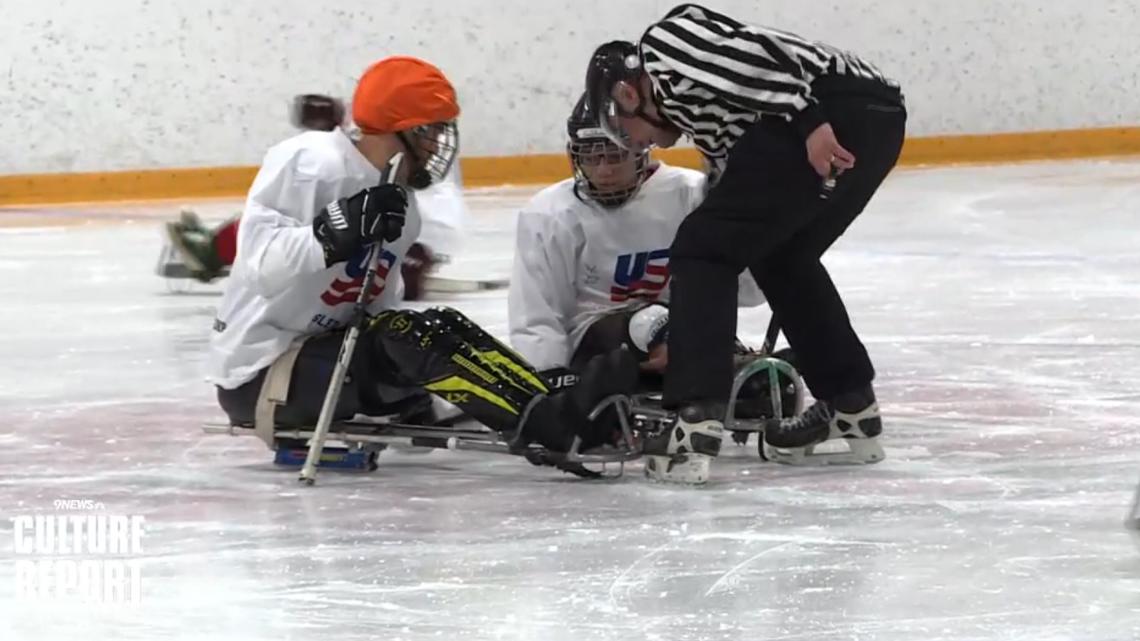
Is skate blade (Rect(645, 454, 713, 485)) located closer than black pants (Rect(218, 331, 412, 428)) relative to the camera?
Yes

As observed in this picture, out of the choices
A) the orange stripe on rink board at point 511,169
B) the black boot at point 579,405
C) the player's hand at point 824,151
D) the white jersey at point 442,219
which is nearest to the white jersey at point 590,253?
the black boot at point 579,405

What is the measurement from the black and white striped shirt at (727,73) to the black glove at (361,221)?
1.32 feet

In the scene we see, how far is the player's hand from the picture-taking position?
8.54ft

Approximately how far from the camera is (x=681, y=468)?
2.72 m

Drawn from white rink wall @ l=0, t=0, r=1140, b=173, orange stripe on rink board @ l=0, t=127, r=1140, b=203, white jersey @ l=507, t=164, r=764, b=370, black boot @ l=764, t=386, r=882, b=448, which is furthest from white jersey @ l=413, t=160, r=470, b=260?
white rink wall @ l=0, t=0, r=1140, b=173

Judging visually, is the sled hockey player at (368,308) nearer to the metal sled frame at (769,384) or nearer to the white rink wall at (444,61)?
the metal sled frame at (769,384)

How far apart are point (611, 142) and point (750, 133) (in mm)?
336

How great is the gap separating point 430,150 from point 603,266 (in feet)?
1.27

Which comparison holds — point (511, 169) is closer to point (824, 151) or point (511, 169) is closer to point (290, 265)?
point (290, 265)

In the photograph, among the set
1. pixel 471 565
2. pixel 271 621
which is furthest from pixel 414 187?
pixel 271 621

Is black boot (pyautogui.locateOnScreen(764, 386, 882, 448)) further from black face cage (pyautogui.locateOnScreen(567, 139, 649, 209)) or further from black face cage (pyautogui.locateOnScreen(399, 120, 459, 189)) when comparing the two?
black face cage (pyautogui.locateOnScreen(399, 120, 459, 189))

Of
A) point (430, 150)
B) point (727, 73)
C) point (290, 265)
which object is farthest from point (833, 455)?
point (290, 265)

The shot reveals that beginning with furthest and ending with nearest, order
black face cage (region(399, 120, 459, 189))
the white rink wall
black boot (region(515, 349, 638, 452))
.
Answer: the white rink wall < black face cage (region(399, 120, 459, 189)) < black boot (region(515, 349, 638, 452))

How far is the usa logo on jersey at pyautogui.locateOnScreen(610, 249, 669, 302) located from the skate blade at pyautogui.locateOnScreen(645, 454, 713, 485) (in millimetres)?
422
